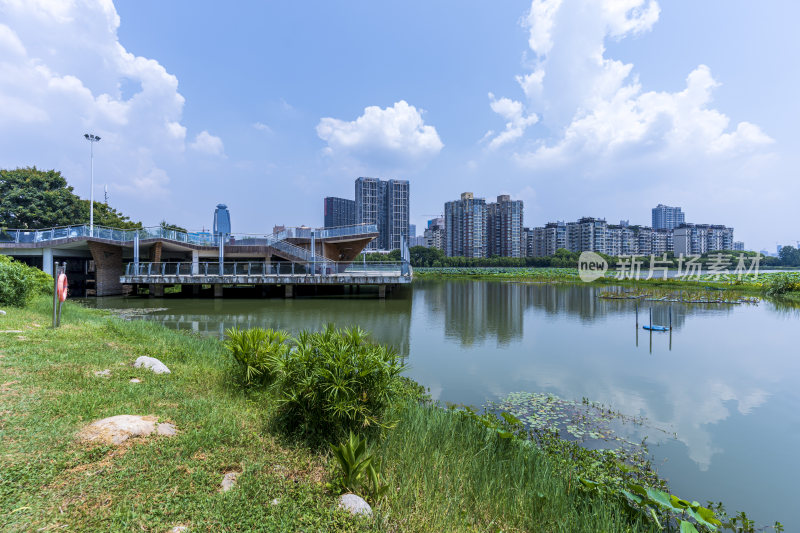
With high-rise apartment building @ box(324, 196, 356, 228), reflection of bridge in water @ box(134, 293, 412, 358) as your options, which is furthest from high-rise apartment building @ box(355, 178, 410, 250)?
reflection of bridge in water @ box(134, 293, 412, 358)

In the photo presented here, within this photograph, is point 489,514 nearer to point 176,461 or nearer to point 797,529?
point 176,461

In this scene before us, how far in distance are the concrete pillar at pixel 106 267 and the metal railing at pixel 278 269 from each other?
80.0 inches

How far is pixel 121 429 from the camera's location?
11.6 feet

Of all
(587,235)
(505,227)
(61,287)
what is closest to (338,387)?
(61,287)

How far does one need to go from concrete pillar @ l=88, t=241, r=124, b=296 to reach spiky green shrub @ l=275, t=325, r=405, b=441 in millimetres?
25622

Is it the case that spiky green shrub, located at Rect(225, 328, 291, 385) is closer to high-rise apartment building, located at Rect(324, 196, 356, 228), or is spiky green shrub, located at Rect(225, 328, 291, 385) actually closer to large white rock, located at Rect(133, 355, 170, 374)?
large white rock, located at Rect(133, 355, 170, 374)

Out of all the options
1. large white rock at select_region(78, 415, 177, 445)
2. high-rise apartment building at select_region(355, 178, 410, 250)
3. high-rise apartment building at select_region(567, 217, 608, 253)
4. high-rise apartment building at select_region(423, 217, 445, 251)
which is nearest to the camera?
large white rock at select_region(78, 415, 177, 445)

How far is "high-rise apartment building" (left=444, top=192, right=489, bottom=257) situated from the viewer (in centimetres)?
8631

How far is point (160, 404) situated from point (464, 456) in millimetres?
3601

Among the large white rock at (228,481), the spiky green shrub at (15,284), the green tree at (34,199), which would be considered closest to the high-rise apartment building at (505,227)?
the green tree at (34,199)

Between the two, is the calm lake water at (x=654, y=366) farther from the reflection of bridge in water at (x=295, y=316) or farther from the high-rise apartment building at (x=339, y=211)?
the high-rise apartment building at (x=339, y=211)

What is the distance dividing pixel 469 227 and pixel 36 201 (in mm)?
73129

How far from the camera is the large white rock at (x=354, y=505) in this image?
2.77 meters

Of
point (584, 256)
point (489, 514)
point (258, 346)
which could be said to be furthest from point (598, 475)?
point (584, 256)
